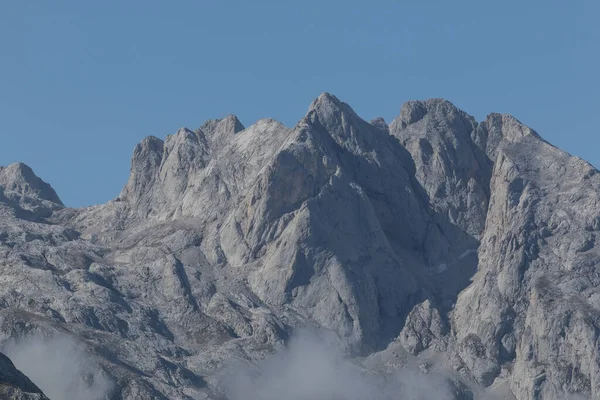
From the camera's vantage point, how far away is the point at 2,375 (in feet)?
585

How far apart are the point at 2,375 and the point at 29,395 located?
11.9 meters

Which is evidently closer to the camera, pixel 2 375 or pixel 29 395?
pixel 29 395

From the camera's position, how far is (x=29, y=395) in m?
168
